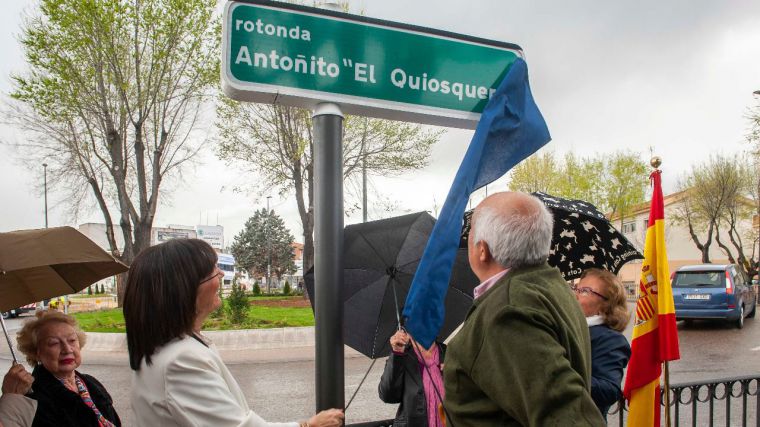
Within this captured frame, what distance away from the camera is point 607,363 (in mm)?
3127

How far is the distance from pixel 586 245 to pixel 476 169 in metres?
2.34

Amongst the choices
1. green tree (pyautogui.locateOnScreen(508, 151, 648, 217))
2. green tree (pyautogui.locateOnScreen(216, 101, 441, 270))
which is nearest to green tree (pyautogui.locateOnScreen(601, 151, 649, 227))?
green tree (pyautogui.locateOnScreen(508, 151, 648, 217))

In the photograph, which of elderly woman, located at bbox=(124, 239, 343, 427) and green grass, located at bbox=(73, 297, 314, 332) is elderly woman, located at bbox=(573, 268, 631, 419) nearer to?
elderly woman, located at bbox=(124, 239, 343, 427)

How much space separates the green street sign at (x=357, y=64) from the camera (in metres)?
1.83

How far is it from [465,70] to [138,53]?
21.3 meters

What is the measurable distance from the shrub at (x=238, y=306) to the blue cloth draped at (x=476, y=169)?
15.9m

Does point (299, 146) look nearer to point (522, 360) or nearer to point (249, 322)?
point (249, 322)

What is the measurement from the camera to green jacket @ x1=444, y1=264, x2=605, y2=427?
143cm

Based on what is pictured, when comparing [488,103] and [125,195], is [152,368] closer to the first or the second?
[488,103]

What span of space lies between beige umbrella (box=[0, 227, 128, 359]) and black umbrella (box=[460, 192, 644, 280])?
262 centimetres

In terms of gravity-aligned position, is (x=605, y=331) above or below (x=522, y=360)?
below

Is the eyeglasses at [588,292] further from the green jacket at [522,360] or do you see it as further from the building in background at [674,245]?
the building in background at [674,245]

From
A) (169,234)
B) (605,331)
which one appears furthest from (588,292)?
(169,234)

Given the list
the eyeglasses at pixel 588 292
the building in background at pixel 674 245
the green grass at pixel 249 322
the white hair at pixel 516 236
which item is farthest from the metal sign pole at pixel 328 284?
the building in background at pixel 674 245
